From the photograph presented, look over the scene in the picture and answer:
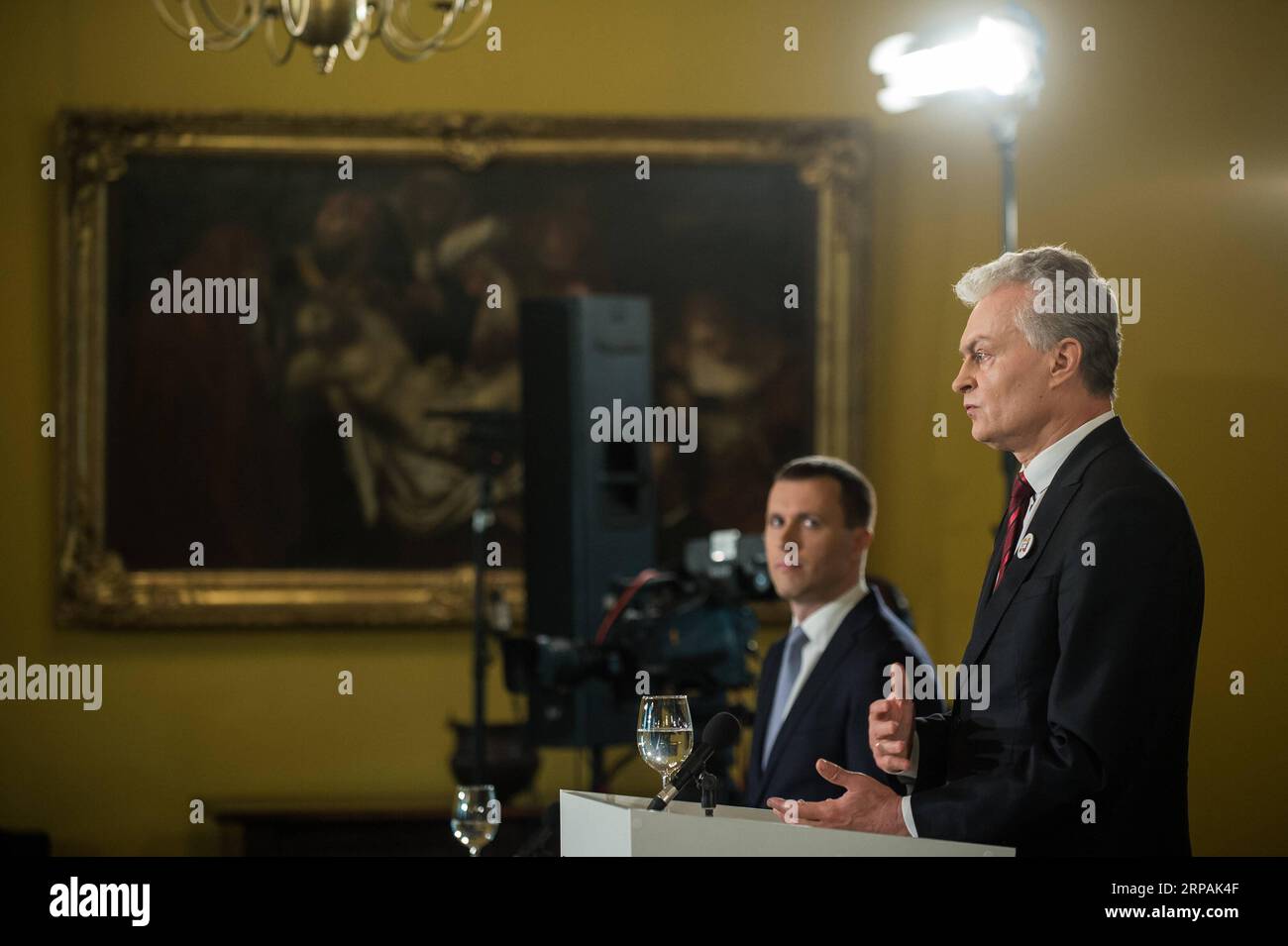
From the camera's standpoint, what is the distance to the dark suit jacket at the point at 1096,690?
2.01 metres

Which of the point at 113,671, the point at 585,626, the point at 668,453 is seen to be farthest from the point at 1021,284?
the point at 113,671

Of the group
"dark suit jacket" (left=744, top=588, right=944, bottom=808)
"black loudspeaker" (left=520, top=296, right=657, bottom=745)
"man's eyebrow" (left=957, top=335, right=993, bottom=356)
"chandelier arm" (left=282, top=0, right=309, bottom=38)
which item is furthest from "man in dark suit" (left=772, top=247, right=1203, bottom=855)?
"black loudspeaker" (left=520, top=296, right=657, bottom=745)

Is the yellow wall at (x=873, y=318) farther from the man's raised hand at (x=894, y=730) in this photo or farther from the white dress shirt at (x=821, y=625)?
the man's raised hand at (x=894, y=730)

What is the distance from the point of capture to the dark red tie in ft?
7.47

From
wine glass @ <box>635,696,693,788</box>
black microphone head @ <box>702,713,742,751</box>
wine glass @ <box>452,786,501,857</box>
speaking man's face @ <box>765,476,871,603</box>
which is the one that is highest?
speaking man's face @ <box>765,476,871,603</box>

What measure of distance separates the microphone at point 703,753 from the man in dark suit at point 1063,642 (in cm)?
13

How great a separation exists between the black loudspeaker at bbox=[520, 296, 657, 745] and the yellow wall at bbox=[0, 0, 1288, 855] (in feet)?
3.78

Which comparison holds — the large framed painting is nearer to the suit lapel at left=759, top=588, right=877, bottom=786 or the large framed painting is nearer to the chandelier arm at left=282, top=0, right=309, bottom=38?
the chandelier arm at left=282, top=0, right=309, bottom=38

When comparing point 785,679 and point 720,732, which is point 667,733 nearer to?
point 720,732

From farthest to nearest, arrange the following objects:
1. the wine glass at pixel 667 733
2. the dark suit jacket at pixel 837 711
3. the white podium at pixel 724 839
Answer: the dark suit jacket at pixel 837 711, the wine glass at pixel 667 733, the white podium at pixel 724 839

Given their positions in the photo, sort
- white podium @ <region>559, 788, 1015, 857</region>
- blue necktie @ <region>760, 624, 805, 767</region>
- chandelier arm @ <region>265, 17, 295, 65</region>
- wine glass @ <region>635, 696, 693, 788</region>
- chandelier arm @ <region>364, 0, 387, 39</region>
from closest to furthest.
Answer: white podium @ <region>559, 788, 1015, 857</region> → wine glass @ <region>635, 696, 693, 788</region> → blue necktie @ <region>760, 624, 805, 767</region> → chandelier arm @ <region>364, 0, 387, 39</region> → chandelier arm @ <region>265, 17, 295, 65</region>

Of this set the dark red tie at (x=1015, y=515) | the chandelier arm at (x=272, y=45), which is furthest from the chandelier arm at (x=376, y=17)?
the dark red tie at (x=1015, y=515)

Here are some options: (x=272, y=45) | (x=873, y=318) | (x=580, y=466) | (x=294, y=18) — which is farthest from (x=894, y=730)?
(x=873, y=318)

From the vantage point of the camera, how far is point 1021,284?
2.29 m
